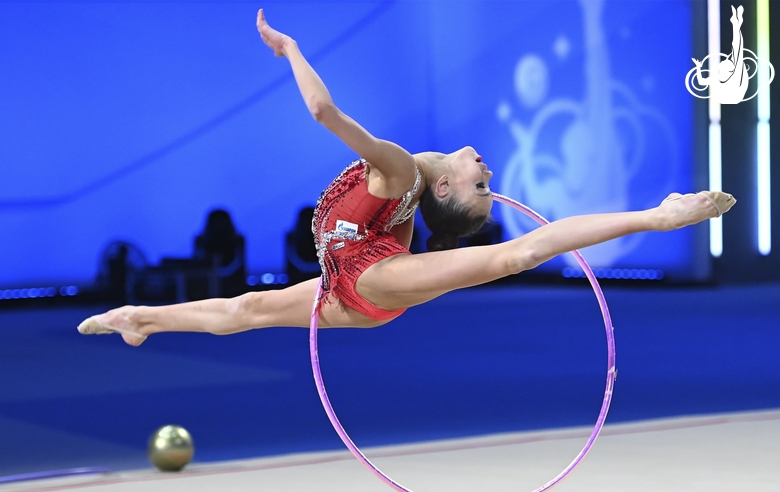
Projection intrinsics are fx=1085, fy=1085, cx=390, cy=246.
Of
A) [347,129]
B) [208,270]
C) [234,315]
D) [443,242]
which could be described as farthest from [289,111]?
[347,129]

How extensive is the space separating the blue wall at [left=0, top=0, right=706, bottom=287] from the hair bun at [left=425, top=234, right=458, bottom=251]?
9604mm

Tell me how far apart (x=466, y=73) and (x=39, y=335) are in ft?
23.7

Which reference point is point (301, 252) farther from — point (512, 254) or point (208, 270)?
point (512, 254)

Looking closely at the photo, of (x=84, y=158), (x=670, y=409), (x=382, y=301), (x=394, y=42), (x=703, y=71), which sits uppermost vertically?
(x=394, y=42)

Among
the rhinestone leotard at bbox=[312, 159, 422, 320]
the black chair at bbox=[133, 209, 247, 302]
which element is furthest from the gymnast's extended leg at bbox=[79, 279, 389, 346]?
the black chair at bbox=[133, 209, 247, 302]

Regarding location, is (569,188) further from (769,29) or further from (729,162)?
(769,29)

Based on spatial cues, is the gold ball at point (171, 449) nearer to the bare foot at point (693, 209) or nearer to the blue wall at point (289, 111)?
A: the bare foot at point (693, 209)

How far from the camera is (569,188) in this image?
1464cm

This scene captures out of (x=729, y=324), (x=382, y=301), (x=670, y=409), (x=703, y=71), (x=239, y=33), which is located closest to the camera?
(x=382, y=301)

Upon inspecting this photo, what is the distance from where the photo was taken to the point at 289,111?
48.7 feet

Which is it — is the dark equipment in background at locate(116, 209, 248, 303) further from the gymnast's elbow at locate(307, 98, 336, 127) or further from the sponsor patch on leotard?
the gymnast's elbow at locate(307, 98, 336, 127)

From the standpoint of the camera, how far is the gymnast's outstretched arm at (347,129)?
353cm

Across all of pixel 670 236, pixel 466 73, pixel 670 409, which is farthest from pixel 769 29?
pixel 670 409

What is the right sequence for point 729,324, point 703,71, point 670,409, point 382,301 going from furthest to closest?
point 703,71 → point 729,324 → point 670,409 → point 382,301
